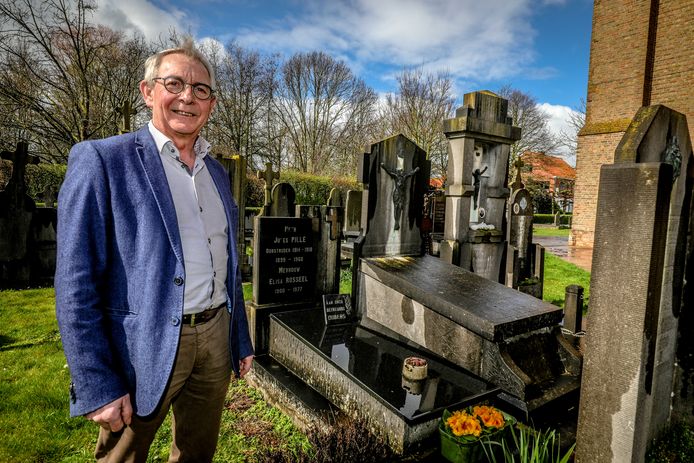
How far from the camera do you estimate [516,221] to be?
27.3 ft

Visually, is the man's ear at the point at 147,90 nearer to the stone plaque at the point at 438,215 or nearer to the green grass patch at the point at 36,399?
the green grass patch at the point at 36,399

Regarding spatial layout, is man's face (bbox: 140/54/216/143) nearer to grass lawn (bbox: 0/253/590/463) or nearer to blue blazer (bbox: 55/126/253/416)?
blue blazer (bbox: 55/126/253/416)

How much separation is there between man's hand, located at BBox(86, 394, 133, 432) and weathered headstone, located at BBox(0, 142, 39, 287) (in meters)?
7.96

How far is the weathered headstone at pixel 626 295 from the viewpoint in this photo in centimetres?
211

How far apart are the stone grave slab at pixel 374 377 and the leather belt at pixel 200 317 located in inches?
58.5

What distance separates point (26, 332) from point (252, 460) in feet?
14.5

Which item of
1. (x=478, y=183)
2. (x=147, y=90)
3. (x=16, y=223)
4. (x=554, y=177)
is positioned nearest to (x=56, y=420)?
(x=147, y=90)

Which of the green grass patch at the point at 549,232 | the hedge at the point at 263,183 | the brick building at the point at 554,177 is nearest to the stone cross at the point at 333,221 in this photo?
the hedge at the point at 263,183

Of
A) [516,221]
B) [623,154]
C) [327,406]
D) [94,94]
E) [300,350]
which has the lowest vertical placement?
[327,406]

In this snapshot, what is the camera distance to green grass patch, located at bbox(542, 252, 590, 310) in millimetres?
8227

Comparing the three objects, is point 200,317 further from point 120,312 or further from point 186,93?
point 186,93

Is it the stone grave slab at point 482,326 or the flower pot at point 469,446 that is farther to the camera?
the stone grave slab at point 482,326

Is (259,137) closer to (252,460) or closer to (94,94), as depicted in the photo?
(94,94)

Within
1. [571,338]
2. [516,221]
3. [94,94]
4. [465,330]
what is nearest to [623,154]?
[465,330]
